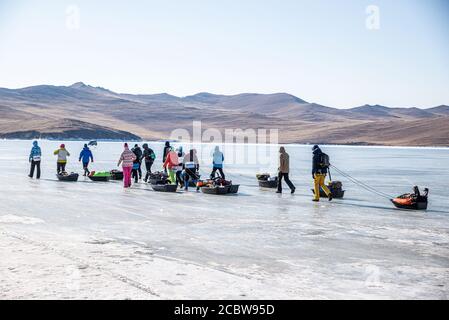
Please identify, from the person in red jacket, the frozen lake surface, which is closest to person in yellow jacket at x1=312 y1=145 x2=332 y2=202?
the frozen lake surface

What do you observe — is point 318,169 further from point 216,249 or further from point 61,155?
point 61,155

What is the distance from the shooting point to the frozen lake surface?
645cm

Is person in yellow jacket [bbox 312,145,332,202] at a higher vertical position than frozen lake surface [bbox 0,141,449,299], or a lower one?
higher

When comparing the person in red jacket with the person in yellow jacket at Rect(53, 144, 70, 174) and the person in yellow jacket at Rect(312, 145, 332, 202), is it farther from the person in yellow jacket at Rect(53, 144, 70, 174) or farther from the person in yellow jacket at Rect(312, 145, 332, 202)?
the person in yellow jacket at Rect(312, 145, 332, 202)

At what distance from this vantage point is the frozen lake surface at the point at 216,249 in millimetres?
6445

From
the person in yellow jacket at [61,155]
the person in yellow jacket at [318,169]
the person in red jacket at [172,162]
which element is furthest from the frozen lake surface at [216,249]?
the person in yellow jacket at [61,155]

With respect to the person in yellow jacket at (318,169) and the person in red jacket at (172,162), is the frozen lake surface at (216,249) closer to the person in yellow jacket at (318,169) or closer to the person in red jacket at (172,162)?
the person in yellow jacket at (318,169)

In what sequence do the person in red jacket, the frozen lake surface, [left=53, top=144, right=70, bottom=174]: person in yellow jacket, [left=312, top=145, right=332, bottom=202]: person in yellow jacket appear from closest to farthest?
the frozen lake surface, [left=312, top=145, right=332, bottom=202]: person in yellow jacket, the person in red jacket, [left=53, top=144, right=70, bottom=174]: person in yellow jacket

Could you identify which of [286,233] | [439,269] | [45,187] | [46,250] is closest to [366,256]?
[439,269]

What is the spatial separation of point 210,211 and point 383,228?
4.62 metres

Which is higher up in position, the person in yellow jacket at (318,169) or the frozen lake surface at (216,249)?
the person in yellow jacket at (318,169)

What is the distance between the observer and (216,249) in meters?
9.05

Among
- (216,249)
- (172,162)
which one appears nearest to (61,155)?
(172,162)
